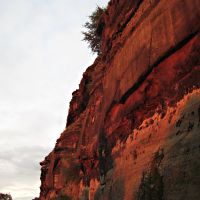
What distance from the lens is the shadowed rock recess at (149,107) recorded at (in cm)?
723

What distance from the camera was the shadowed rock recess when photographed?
723cm

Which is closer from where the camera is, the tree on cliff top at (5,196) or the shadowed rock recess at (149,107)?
Answer: the shadowed rock recess at (149,107)

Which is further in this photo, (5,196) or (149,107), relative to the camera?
(5,196)

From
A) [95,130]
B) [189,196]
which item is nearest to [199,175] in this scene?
[189,196]

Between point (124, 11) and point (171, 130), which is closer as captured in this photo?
point (171, 130)

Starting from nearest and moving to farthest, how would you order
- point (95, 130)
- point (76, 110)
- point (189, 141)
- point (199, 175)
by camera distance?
point (199, 175), point (189, 141), point (95, 130), point (76, 110)

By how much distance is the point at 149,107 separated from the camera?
935cm

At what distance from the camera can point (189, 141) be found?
6957 mm

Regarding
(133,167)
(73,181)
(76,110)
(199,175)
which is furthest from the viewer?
(76,110)

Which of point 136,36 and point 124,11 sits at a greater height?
point 124,11

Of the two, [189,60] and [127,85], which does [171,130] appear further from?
[127,85]

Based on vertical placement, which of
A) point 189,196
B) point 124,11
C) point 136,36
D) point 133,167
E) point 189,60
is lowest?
point 189,196

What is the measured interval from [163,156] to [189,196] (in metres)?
1.40

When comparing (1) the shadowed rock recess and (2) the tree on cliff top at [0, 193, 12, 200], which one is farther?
(2) the tree on cliff top at [0, 193, 12, 200]
